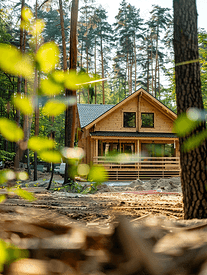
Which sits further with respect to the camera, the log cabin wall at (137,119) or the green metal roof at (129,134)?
the log cabin wall at (137,119)

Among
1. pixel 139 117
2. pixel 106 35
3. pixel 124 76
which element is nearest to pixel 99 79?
pixel 139 117

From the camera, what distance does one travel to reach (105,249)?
696 mm

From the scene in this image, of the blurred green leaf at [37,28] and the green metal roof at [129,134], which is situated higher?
the green metal roof at [129,134]

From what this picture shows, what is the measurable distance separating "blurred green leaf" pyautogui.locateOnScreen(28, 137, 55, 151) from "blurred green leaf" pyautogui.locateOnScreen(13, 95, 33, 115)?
0.32 feet

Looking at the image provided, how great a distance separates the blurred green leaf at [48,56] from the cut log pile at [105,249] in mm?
517

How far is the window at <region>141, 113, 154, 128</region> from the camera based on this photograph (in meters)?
19.1

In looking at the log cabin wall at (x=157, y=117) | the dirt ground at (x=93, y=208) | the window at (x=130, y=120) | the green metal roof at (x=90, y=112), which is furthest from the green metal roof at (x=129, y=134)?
the dirt ground at (x=93, y=208)

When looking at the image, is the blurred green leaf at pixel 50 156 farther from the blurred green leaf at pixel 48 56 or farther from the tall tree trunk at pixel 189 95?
the tall tree trunk at pixel 189 95

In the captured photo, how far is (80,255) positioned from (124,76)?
38502mm

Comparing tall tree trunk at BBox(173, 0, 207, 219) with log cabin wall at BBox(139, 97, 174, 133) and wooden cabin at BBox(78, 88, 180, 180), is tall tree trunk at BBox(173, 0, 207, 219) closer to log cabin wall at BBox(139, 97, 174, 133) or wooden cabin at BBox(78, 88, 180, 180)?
wooden cabin at BBox(78, 88, 180, 180)

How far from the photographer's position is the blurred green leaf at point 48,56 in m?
0.70

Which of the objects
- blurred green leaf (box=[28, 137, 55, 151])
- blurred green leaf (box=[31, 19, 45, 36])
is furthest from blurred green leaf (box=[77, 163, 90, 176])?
blurred green leaf (box=[31, 19, 45, 36])

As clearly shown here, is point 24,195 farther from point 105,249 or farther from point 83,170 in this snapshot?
point 105,249

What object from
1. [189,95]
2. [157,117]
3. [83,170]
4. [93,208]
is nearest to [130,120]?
[157,117]
